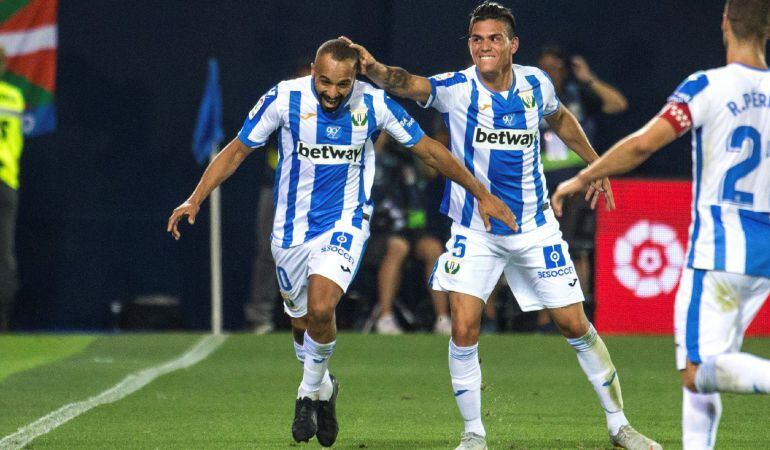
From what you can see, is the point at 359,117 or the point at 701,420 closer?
the point at 701,420

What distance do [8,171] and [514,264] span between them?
7.39m

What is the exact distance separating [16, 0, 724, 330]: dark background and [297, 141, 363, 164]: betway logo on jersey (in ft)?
24.7

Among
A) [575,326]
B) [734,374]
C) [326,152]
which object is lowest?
[575,326]

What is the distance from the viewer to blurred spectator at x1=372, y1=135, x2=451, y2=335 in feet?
44.4

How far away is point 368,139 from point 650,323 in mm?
6359

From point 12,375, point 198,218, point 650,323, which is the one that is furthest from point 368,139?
point 198,218

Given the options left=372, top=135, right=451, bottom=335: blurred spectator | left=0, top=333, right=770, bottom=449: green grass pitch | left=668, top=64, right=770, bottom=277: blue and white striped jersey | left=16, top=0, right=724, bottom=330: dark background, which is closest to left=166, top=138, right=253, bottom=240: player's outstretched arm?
left=0, top=333, right=770, bottom=449: green grass pitch

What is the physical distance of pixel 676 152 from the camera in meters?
15.2

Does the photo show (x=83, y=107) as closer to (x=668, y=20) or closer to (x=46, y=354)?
(x=46, y=354)

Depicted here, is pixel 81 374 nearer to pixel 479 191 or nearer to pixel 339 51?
pixel 339 51

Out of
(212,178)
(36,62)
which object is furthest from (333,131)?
(36,62)

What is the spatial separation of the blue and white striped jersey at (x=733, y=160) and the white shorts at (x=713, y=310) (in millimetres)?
51

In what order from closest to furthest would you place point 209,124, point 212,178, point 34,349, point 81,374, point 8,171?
point 212,178
point 81,374
point 34,349
point 8,171
point 209,124

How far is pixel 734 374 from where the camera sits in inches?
204
